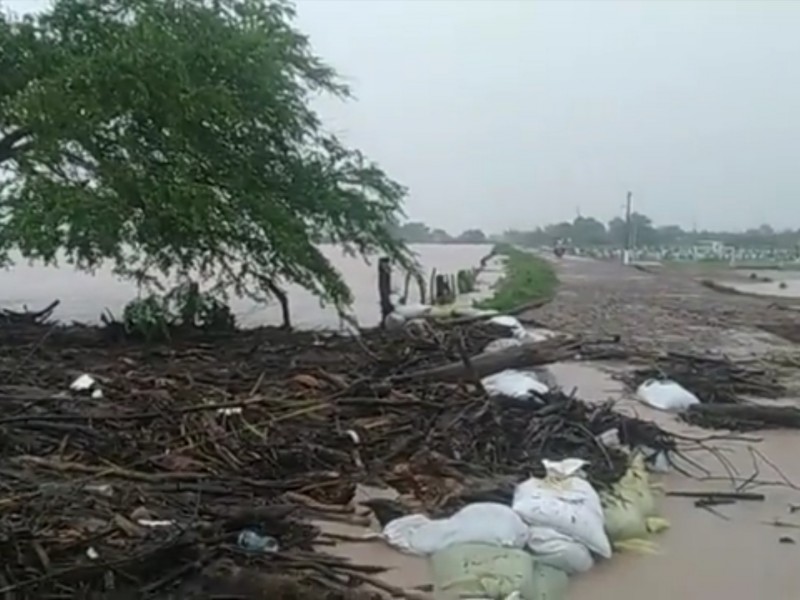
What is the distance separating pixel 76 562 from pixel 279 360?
5.86 meters

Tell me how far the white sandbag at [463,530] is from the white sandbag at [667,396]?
440 cm

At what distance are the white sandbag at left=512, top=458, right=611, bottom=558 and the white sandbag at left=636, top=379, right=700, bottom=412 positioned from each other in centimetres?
370

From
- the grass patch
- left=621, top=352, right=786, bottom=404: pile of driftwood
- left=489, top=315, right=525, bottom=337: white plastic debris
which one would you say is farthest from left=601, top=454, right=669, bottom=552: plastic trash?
the grass patch

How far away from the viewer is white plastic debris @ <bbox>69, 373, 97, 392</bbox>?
25.6 feet

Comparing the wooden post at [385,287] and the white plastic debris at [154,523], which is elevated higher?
the wooden post at [385,287]

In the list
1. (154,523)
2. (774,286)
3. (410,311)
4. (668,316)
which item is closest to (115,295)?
(410,311)

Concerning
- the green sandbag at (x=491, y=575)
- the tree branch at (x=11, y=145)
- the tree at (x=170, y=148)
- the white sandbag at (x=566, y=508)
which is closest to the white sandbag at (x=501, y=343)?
the tree at (x=170, y=148)

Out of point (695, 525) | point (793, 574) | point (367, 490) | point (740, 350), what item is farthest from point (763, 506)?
point (740, 350)

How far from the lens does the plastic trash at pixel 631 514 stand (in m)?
5.22

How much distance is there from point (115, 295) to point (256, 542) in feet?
45.6

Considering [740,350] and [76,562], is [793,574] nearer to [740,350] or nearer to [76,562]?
[76,562]

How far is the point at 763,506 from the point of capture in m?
6.03

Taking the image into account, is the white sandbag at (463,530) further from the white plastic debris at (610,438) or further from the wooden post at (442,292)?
the wooden post at (442,292)

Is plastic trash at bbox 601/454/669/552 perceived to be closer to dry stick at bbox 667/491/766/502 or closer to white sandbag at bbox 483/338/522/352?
dry stick at bbox 667/491/766/502
